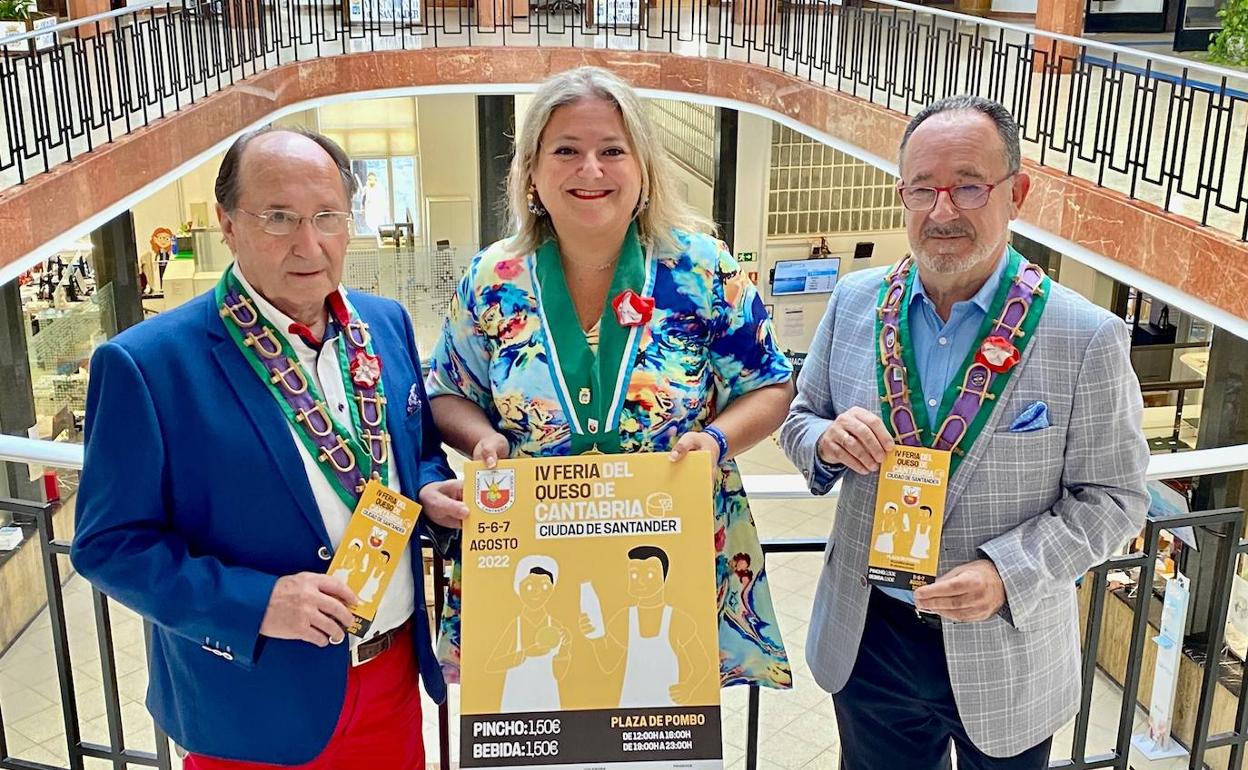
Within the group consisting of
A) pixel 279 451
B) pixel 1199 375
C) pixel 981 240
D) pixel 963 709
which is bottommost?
pixel 1199 375

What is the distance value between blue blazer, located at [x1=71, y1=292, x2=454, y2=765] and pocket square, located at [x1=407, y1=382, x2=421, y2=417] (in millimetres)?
36

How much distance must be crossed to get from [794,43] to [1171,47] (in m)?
4.72

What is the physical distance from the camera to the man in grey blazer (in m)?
1.93

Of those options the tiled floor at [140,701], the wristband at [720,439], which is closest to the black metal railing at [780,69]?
the tiled floor at [140,701]

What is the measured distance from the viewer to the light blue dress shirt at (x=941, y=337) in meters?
2.00

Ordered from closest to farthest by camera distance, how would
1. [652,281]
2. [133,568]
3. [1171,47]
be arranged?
1. [133,568]
2. [652,281]
3. [1171,47]

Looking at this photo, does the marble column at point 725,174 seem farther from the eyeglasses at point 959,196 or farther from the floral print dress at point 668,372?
the eyeglasses at point 959,196

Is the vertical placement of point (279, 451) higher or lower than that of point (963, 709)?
higher

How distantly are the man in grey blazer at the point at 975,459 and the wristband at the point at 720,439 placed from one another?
153 mm

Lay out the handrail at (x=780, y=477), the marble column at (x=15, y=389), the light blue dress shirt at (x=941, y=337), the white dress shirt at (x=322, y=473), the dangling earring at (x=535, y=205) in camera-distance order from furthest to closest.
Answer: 1. the marble column at (x=15, y=389)
2. the handrail at (x=780, y=477)
3. the dangling earring at (x=535, y=205)
4. the light blue dress shirt at (x=941, y=337)
5. the white dress shirt at (x=322, y=473)

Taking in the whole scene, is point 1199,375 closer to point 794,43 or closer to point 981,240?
point 794,43

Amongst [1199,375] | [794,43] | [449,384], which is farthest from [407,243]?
[449,384]

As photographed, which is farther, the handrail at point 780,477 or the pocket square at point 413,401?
the handrail at point 780,477

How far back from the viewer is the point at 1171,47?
13.8 meters
